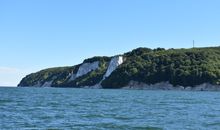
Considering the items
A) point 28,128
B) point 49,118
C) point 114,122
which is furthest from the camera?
point 49,118

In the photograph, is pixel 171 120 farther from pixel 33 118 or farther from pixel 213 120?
pixel 33 118

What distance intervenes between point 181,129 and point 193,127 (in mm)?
1924

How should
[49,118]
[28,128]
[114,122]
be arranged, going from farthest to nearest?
[49,118]
[114,122]
[28,128]

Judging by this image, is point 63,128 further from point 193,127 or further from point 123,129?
point 193,127

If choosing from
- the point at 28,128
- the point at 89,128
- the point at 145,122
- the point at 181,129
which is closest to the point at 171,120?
the point at 145,122

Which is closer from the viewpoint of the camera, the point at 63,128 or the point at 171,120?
the point at 63,128

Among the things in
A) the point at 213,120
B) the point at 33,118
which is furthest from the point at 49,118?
the point at 213,120

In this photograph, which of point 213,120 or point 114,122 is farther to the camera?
point 213,120

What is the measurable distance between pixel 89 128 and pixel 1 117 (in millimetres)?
11023

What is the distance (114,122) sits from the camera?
139 feet

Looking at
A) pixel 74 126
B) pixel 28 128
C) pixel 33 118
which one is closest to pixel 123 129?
pixel 74 126

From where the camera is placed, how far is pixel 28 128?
37.2 m

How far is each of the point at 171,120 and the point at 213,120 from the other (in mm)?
3989

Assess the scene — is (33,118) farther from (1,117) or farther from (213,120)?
(213,120)
